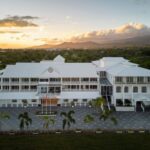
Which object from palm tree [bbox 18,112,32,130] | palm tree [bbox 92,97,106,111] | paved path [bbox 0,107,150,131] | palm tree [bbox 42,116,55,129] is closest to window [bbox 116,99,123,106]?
palm tree [bbox 92,97,106,111]

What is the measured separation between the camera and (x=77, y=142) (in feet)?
147

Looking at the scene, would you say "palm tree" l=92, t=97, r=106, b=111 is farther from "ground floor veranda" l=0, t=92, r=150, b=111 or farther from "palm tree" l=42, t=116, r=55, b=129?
"palm tree" l=42, t=116, r=55, b=129

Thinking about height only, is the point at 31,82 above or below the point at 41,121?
above

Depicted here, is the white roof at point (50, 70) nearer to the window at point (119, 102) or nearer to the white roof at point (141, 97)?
the window at point (119, 102)

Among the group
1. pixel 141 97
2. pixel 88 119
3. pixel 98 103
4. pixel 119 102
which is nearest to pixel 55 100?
pixel 98 103

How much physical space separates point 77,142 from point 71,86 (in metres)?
27.5

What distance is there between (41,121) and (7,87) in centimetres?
1848

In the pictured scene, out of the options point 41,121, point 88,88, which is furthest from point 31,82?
point 41,121

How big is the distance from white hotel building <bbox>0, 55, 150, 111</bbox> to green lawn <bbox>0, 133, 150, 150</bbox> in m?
18.2

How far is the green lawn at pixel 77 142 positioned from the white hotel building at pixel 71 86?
716 inches

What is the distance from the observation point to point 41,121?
5559cm

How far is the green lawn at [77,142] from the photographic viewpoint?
42656mm

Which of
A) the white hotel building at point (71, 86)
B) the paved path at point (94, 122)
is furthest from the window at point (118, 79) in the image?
the paved path at point (94, 122)

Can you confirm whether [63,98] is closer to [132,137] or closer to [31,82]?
[31,82]
